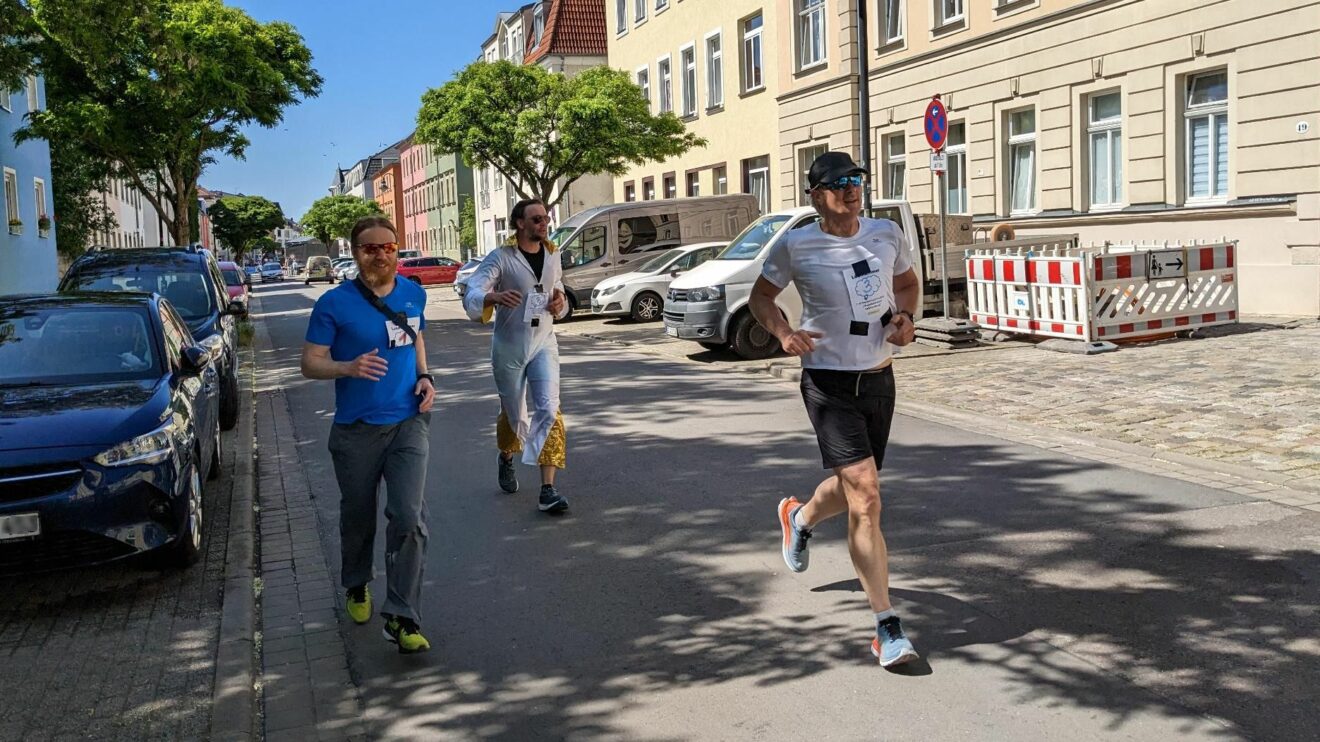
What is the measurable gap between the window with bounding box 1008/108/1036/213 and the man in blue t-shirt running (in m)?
18.9

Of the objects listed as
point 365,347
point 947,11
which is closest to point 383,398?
point 365,347

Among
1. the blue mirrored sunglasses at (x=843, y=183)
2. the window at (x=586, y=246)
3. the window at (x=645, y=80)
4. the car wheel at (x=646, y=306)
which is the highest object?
the window at (x=645, y=80)

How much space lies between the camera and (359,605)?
541 cm

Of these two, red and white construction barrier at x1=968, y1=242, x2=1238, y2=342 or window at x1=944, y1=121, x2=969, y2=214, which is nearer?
red and white construction barrier at x1=968, y1=242, x2=1238, y2=342

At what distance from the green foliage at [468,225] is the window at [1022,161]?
160ft

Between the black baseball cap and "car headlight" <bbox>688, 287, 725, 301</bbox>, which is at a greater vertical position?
the black baseball cap

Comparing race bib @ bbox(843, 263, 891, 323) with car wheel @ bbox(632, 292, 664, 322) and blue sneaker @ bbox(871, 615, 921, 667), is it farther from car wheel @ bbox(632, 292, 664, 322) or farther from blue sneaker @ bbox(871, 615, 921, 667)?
car wheel @ bbox(632, 292, 664, 322)

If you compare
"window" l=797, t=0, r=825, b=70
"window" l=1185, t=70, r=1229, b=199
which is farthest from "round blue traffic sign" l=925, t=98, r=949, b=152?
"window" l=797, t=0, r=825, b=70

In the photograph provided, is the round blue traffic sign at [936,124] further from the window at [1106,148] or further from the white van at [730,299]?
the window at [1106,148]

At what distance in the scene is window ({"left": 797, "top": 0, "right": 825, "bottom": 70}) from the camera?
94.0 feet

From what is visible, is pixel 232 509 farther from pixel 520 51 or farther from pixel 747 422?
pixel 520 51

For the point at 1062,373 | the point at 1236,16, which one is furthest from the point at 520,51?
the point at 1062,373

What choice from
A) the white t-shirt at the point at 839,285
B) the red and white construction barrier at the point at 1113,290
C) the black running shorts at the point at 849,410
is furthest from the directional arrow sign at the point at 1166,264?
the black running shorts at the point at 849,410

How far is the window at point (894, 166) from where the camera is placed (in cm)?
2642
